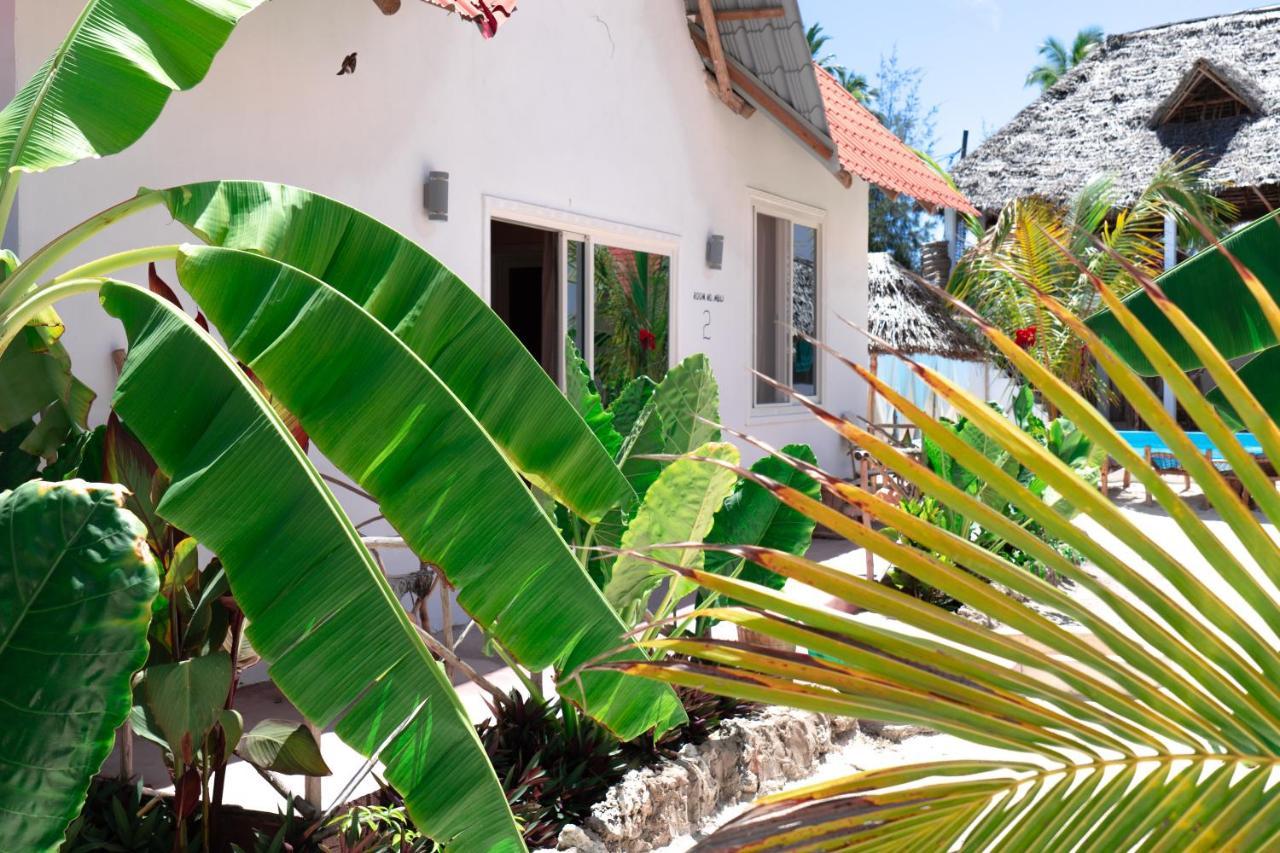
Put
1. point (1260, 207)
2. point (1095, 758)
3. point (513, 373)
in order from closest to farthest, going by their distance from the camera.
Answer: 1. point (1095, 758)
2. point (513, 373)
3. point (1260, 207)

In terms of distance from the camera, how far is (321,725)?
7.55ft

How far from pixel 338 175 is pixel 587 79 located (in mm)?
2611

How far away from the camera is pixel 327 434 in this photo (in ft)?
8.89

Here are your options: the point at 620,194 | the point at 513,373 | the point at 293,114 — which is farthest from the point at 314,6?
the point at 513,373

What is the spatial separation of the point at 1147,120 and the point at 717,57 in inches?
640

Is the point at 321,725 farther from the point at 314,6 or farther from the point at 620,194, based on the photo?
the point at 620,194

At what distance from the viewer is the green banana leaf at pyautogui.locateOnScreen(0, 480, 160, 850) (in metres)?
1.75

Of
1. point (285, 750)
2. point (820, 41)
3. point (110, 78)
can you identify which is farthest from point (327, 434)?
point (820, 41)

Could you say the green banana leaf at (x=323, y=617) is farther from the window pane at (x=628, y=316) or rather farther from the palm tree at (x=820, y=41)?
the palm tree at (x=820, y=41)

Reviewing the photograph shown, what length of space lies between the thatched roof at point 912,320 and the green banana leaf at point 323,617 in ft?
42.5

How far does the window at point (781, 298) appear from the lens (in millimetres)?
11133

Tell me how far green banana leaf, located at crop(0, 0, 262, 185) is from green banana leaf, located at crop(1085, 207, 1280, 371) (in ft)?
8.21

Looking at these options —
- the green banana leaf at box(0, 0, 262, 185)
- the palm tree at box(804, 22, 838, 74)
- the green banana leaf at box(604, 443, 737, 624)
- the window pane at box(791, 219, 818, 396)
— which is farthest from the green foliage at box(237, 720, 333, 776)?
the palm tree at box(804, 22, 838, 74)

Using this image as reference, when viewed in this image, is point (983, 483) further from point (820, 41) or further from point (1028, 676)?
point (820, 41)
